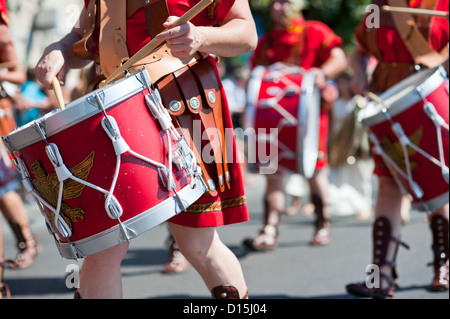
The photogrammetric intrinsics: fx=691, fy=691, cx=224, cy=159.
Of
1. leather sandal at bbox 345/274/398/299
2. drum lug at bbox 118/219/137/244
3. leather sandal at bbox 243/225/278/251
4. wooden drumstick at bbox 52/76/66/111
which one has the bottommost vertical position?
leather sandal at bbox 345/274/398/299

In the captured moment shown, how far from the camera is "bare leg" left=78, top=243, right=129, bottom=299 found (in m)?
2.25

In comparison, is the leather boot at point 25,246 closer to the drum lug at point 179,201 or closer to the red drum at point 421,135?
the red drum at point 421,135

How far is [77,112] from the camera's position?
1.95 metres

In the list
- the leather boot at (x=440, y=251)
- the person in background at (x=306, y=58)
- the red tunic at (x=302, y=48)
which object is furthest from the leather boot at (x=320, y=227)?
the leather boot at (x=440, y=251)

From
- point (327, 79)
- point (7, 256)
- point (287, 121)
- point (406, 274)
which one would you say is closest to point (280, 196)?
point (287, 121)

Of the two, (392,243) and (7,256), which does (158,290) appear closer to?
(392,243)

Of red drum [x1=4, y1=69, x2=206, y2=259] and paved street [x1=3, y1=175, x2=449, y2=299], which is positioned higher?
red drum [x1=4, y1=69, x2=206, y2=259]

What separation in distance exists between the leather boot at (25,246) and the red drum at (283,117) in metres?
1.58

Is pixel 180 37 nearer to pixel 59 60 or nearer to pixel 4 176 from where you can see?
pixel 59 60

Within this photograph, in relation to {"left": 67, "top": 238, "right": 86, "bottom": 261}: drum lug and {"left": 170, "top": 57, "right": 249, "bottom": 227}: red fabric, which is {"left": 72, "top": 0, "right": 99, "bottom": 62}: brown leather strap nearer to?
{"left": 170, "top": 57, "right": 249, "bottom": 227}: red fabric

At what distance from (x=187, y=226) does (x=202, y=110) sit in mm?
386

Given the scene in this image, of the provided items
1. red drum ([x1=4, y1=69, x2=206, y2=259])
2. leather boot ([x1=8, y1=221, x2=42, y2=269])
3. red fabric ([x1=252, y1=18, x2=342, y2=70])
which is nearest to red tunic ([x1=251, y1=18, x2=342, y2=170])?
red fabric ([x1=252, y1=18, x2=342, y2=70])

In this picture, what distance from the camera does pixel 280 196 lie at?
507 cm

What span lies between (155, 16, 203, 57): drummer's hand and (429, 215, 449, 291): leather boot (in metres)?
2.01
